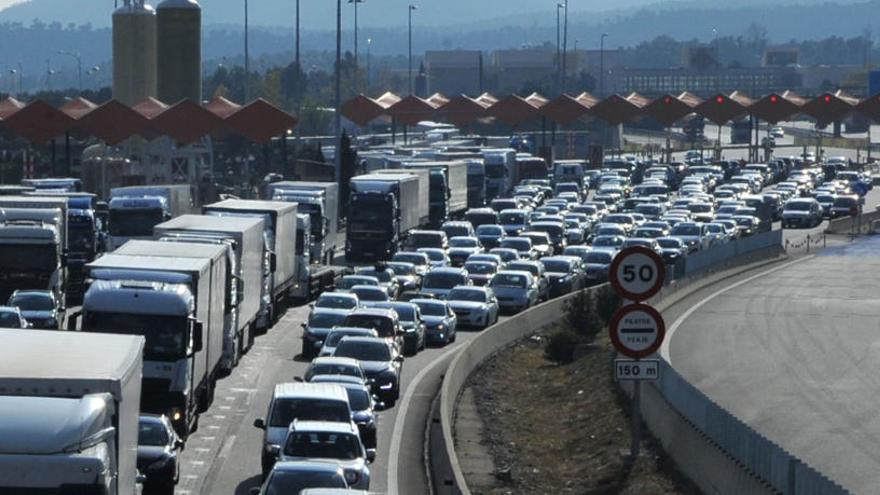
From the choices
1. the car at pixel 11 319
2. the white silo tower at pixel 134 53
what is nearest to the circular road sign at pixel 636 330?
the car at pixel 11 319

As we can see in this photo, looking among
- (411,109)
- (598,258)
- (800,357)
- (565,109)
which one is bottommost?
(800,357)

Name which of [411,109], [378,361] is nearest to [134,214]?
[378,361]

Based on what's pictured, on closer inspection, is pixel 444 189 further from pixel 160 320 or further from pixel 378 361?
pixel 160 320

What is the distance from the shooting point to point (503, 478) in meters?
25.8

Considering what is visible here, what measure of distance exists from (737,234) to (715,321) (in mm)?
22787

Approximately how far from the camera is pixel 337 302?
1626 inches

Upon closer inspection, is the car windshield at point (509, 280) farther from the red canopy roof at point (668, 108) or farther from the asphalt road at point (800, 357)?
the red canopy roof at point (668, 108)

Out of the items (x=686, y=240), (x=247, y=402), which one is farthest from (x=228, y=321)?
(x=686, y=240)

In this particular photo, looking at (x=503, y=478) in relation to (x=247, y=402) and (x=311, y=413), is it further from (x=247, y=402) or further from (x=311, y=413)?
(x=247, y=402)

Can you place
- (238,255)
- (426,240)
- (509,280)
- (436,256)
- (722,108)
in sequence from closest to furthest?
(238,255), (509,280), (436,256), (426,240), (722,108)

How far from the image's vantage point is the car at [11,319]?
3350cm

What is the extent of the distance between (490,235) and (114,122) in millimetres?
17375

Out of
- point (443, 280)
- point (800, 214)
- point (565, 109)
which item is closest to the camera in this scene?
point (443, 280)

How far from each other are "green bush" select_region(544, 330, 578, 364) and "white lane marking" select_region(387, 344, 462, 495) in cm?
199
